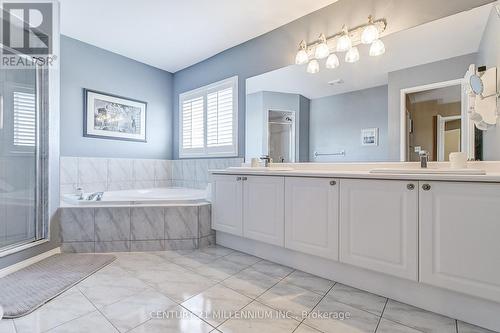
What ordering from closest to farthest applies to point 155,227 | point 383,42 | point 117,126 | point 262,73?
point 383,42, point 155,227, point 262,73, point 117,126

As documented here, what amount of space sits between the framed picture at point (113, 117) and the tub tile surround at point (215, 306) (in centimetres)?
192

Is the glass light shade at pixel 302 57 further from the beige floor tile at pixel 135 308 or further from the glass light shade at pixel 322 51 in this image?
the beige floor tile at pixel 135 308

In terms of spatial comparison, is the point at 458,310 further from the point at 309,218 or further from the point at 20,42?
the point at 20,42

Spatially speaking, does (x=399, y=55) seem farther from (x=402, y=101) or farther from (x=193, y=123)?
(x=193, y=123)

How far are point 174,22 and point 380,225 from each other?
272 cm

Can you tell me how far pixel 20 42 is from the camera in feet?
7.47

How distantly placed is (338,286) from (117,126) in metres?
3.22

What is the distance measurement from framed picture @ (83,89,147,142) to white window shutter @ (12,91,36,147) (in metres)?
0.76

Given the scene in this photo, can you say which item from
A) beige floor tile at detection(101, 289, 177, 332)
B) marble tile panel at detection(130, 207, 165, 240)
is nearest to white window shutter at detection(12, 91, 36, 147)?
marble tile panel at detection(130, 207, 165, 240)

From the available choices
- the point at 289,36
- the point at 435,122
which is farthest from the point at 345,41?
the point at 435,122

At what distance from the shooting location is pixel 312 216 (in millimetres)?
1898

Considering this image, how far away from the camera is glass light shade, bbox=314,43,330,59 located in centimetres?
235

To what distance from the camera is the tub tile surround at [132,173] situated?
3.00 m

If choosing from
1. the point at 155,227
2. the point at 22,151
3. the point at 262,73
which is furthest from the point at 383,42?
the point at 22,151
